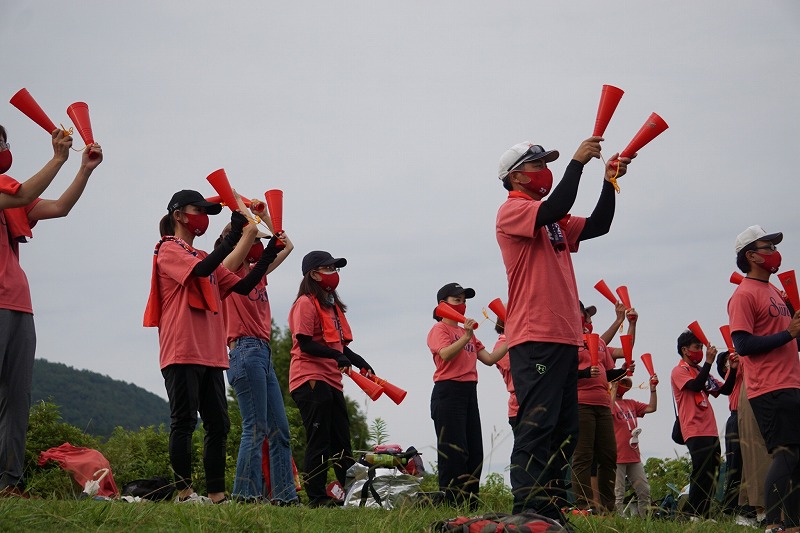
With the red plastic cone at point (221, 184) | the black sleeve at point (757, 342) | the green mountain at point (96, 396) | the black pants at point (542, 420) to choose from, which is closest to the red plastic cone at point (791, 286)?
the black sleeve at point (757, 342)

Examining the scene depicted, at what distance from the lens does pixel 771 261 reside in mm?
6930

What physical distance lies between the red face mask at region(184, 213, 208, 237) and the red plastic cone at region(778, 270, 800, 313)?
4322 millimetres

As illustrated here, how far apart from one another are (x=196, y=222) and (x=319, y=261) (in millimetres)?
1795

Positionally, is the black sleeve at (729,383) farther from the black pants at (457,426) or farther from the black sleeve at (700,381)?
the black pants at (457,426)

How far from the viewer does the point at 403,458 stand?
8.88 m

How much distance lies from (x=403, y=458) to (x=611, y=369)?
234cm

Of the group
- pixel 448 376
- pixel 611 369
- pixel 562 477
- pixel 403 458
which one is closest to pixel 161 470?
pixel 403 458

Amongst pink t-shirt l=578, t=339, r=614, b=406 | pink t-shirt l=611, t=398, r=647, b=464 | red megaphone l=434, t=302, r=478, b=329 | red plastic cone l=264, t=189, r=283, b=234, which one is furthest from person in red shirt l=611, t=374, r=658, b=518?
red plastic cone l=264, t=189, r=283, b=234

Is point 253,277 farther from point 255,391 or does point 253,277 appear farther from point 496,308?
point 496,308

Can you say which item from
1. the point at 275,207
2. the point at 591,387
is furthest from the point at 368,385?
the point at 591,387

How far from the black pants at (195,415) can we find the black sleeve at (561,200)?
265 centimetres

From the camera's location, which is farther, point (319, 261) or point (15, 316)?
point (319, 261)

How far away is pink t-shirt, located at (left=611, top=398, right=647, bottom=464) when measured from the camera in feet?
33.2

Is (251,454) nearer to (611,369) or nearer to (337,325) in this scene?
(337,325)
